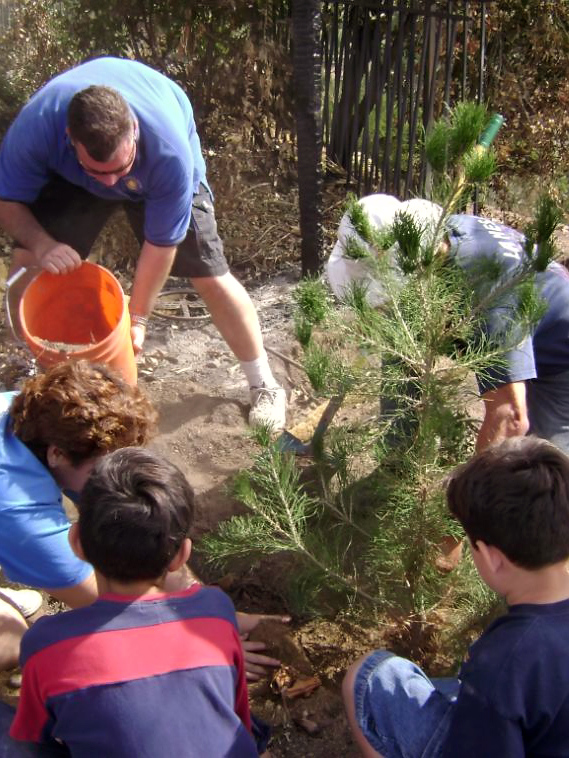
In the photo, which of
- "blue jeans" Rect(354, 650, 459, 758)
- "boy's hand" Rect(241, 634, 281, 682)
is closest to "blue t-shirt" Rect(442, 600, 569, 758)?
"blue jeans" Rect(354, 650, 459, 758)

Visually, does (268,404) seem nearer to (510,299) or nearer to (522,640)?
(510,299)

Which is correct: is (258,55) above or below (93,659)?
above

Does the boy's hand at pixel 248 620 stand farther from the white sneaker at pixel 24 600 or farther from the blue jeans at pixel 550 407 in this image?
the blue jeans at pixel 550 407

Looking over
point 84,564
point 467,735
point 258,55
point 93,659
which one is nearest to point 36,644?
point 93,659

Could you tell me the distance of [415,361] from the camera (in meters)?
1.84

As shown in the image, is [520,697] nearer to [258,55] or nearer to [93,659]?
[93,659]

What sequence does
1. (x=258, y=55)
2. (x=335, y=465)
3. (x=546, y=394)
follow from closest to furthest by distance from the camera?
(x=335, y=465)
(x=546, y=394)
(x=258, y=55)

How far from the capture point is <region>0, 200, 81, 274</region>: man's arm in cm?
260

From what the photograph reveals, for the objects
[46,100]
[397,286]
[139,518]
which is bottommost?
[139,518]

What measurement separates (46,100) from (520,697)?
92.3 inches

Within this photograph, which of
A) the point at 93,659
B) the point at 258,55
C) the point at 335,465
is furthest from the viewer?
the point at 258,55

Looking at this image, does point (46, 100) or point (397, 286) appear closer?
point (397, 286)

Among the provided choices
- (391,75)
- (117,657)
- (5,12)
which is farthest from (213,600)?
(5,12)

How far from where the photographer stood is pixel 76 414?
6.15ft
